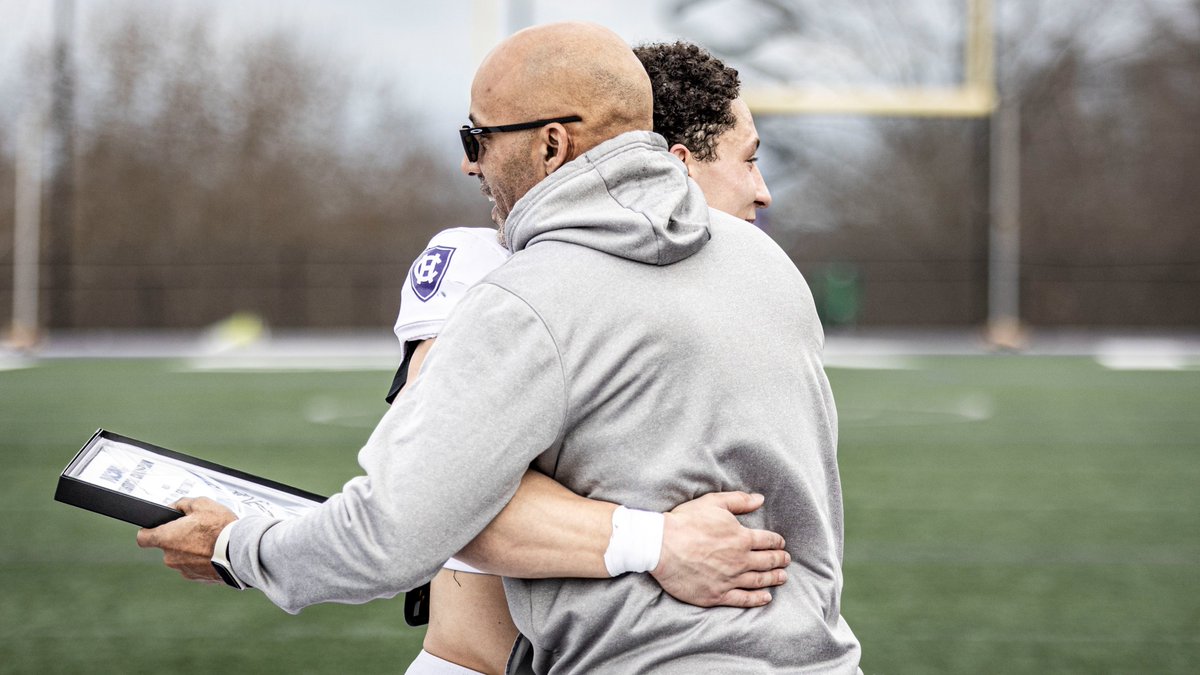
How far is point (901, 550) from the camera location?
6105mm

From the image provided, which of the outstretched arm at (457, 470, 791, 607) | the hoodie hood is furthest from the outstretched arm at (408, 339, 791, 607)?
the hoodie hood

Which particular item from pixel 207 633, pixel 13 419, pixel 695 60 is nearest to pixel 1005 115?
pixel 13 419

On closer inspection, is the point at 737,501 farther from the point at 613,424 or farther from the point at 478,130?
the point at 478,130

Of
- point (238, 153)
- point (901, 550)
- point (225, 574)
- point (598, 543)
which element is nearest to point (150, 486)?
point (225, 574)

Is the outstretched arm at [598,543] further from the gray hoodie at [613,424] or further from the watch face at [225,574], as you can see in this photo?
the watch face at [225,574]

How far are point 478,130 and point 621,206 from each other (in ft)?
0.77

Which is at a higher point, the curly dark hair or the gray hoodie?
the curly dark hair

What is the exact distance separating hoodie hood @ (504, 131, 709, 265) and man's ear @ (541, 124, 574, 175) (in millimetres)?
33

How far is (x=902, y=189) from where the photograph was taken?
32.6 metres

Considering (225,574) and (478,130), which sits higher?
(478,130)

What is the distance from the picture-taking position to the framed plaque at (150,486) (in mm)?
1656

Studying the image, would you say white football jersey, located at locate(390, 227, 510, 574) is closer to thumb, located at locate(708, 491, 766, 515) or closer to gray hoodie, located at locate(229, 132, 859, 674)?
gray hoodie, located at locate(229, 132, 859, 674)

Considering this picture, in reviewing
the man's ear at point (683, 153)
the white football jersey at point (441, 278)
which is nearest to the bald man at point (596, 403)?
the white football jersey at point (441, 278)

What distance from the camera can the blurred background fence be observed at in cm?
2945
